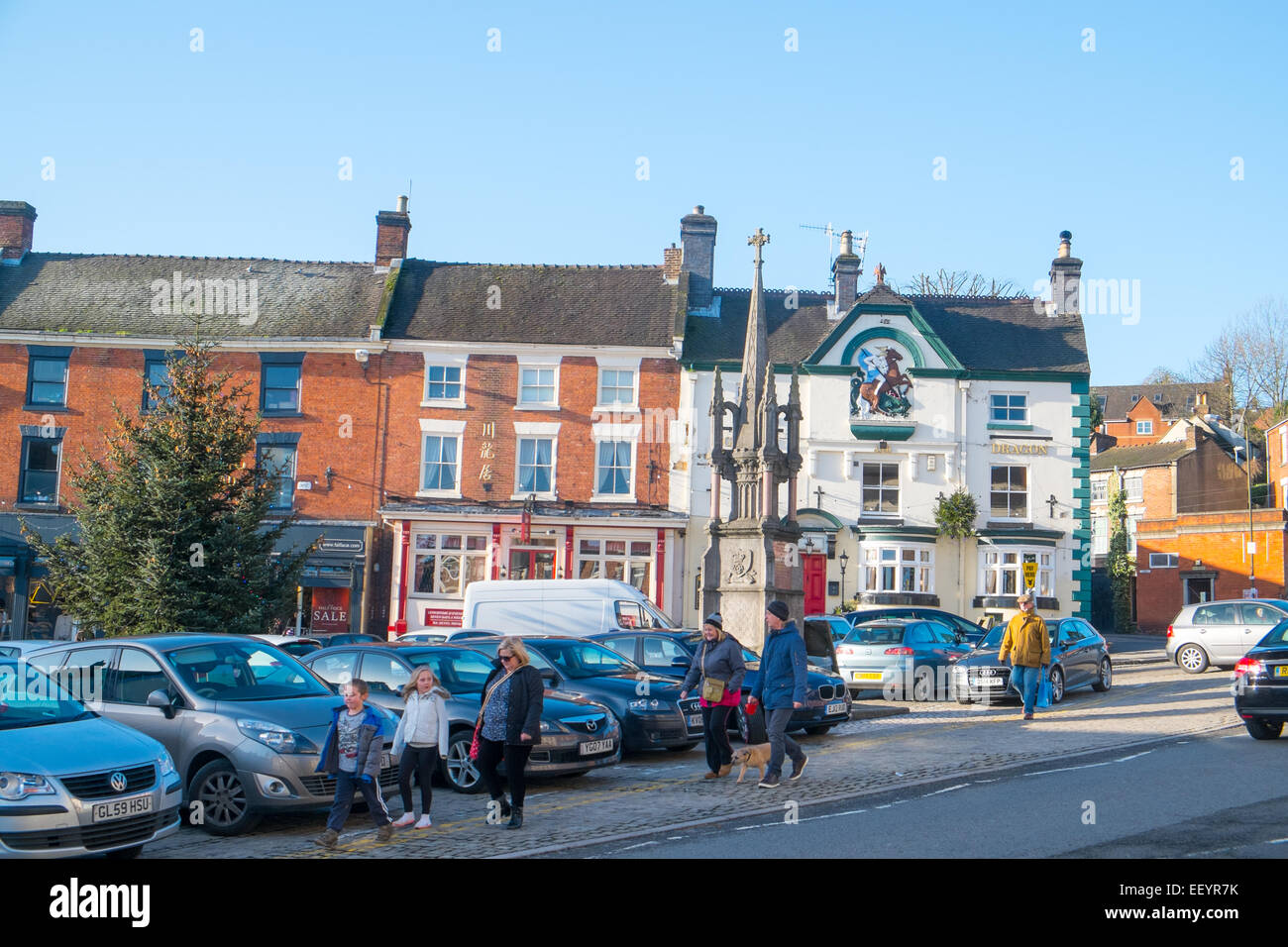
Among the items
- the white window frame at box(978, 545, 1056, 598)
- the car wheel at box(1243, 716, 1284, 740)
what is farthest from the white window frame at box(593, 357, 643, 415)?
the car wheel at box(1243, 716, 1284, 740)

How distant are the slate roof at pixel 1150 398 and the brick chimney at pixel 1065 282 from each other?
1844 inches

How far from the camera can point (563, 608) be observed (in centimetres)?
2520

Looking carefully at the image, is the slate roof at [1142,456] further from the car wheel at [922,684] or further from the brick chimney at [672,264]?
the car wheel at [922,684]

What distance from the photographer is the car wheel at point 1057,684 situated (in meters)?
20.8

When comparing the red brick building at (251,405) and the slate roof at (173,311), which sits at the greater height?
the slate roof at (173,311)

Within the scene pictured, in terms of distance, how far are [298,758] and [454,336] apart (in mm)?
27965

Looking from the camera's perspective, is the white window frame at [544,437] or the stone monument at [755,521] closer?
the stone monument at [755,521]

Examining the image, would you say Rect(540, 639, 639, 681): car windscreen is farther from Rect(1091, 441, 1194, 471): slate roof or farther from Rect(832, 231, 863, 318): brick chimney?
Result: Rect(1091, 441, 1194, 471): slate roof

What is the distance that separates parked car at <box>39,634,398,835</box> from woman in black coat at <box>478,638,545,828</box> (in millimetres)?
1132

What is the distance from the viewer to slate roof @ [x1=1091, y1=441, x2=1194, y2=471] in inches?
2421

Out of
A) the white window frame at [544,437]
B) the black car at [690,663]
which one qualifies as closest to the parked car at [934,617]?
the black car at [690,663]

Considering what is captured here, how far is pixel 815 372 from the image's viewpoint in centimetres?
3791

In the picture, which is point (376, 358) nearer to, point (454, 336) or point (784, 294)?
point (454, 336)
